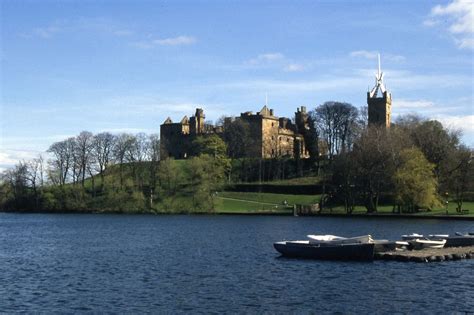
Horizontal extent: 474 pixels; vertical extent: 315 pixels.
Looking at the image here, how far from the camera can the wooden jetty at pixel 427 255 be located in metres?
44.3

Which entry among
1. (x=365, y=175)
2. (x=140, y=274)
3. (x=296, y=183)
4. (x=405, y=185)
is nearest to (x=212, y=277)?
(x=140, y=274)

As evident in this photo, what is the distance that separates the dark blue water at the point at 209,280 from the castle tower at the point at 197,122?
113 meters

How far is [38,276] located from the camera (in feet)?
127

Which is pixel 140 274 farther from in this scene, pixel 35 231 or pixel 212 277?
pixel 35 231

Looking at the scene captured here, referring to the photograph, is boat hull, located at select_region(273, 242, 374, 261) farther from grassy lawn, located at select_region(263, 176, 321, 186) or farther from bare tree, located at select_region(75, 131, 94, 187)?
bare tree, located at select_region(75, 131, 94, 187)

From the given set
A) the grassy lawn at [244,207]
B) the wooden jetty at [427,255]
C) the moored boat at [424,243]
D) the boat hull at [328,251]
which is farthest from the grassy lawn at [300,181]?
the boat hull at [328,251]

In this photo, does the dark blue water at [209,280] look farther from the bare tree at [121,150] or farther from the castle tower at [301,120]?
the castle tower at [301,120]

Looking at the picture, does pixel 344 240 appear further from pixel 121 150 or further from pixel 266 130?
pixel 266 130

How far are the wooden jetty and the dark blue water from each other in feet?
3.47

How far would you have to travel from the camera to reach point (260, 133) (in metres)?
159

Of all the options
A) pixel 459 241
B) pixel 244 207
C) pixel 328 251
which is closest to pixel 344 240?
pixel 328 251

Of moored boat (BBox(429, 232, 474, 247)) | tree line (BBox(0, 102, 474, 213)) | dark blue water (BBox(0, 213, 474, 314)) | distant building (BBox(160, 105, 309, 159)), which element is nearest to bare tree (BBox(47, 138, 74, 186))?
tree line (BBox(0, 102, 474, 213))

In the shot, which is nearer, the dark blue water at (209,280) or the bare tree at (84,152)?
the dark blue water at (209,280)

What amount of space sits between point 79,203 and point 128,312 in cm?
10237
